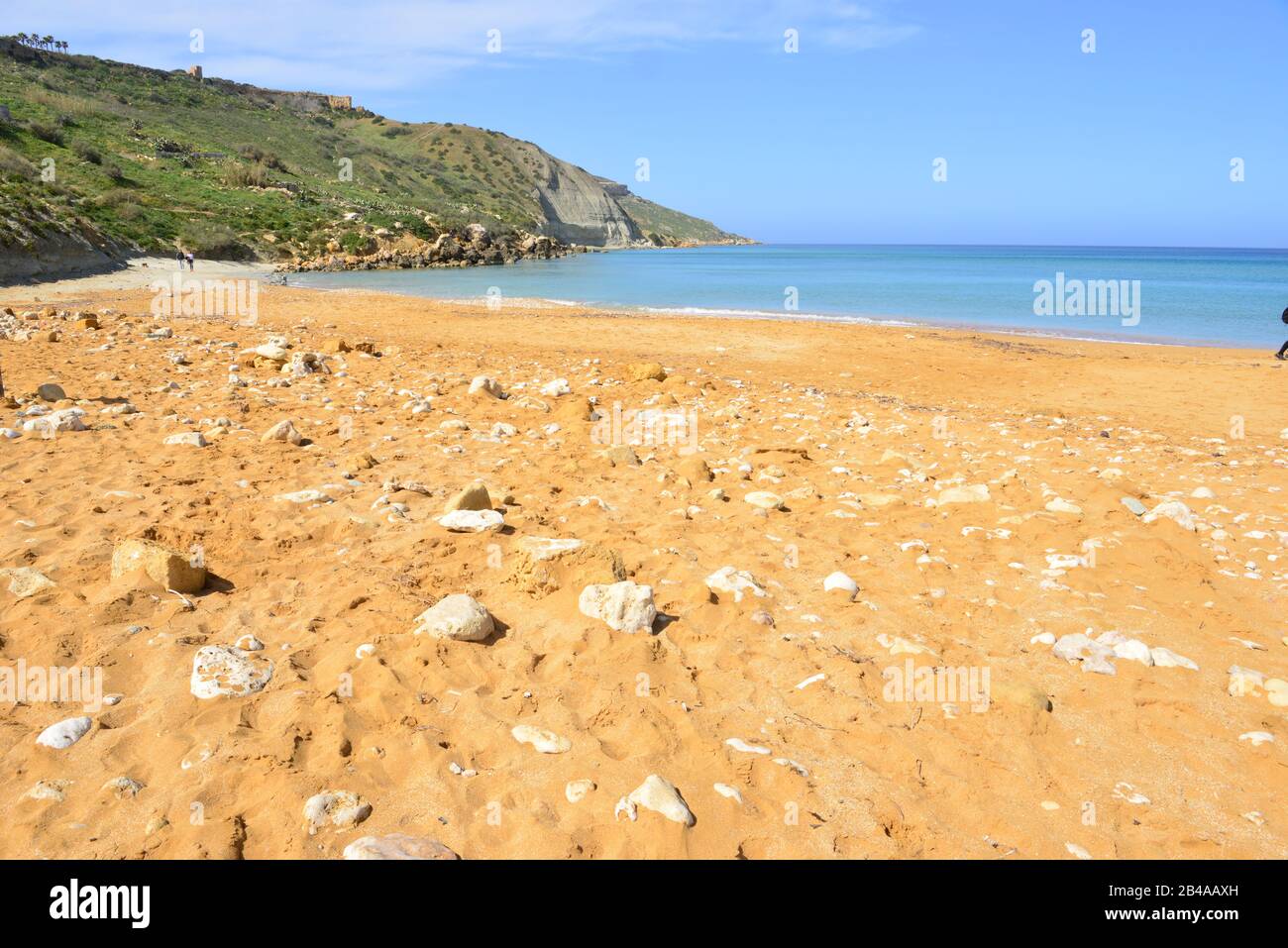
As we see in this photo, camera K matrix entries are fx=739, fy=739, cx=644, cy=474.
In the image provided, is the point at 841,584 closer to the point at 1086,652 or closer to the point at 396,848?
the point at 1086,652

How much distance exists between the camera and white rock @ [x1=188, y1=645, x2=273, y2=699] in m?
3.23

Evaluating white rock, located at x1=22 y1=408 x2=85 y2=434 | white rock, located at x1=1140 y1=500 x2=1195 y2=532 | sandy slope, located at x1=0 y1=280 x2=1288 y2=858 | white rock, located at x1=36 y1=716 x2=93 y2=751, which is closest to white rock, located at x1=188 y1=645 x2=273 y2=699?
sandy slope, located at x1=0 y1=280 x2=1288 y2=858

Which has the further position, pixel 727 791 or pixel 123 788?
pixel 727 791

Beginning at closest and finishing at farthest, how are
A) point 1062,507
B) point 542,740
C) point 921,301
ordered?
point 542,740, point 1062,507, point 921,301

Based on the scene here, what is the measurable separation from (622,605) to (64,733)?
2.43 m

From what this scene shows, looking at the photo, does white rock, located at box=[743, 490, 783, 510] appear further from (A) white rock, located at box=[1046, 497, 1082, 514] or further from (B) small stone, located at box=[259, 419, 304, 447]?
(B) small stone, located at box=[259, 419, 304, 447]

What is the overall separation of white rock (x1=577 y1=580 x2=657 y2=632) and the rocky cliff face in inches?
4019

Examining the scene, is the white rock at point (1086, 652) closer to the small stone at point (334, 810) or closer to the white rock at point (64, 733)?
the small stone at point (334, 810)

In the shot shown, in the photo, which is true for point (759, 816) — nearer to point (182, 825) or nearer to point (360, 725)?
point (360, 725)

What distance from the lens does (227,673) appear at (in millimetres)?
3307

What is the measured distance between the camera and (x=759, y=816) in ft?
9.09

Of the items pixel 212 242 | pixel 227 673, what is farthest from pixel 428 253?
pixel 227 673
